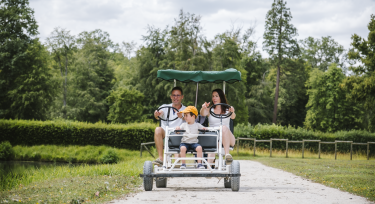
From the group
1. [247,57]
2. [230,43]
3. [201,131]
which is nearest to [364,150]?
[230,43]

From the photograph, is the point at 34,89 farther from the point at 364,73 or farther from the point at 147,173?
the point at 147,173

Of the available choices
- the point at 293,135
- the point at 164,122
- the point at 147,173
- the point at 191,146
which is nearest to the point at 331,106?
the point at 293,135

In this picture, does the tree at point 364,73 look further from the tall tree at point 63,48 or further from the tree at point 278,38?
the tall tree at point 63,48

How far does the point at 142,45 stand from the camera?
4153 centimetres

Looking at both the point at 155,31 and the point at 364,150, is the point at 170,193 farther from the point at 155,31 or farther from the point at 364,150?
the point at 155,31

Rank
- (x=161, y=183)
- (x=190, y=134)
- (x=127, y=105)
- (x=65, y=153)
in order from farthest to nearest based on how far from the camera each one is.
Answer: (x=127, y=105) → (x=65, y=153) → (x=161, y=183) → (x=190, y=134)

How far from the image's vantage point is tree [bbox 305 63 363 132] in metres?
42.6

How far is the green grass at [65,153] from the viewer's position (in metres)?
25.5

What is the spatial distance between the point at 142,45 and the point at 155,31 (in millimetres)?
2230

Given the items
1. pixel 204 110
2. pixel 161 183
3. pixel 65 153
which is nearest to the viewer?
pixel 161 183

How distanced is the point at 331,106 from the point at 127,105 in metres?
24.1

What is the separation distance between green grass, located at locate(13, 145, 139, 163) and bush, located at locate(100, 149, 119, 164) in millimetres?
1030

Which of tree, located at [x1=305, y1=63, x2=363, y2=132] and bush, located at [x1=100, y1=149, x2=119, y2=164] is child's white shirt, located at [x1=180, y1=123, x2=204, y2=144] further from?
tree, located at [x1=305, y1=63, x2=363, y2=132]

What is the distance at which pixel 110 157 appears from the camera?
2342 cm
